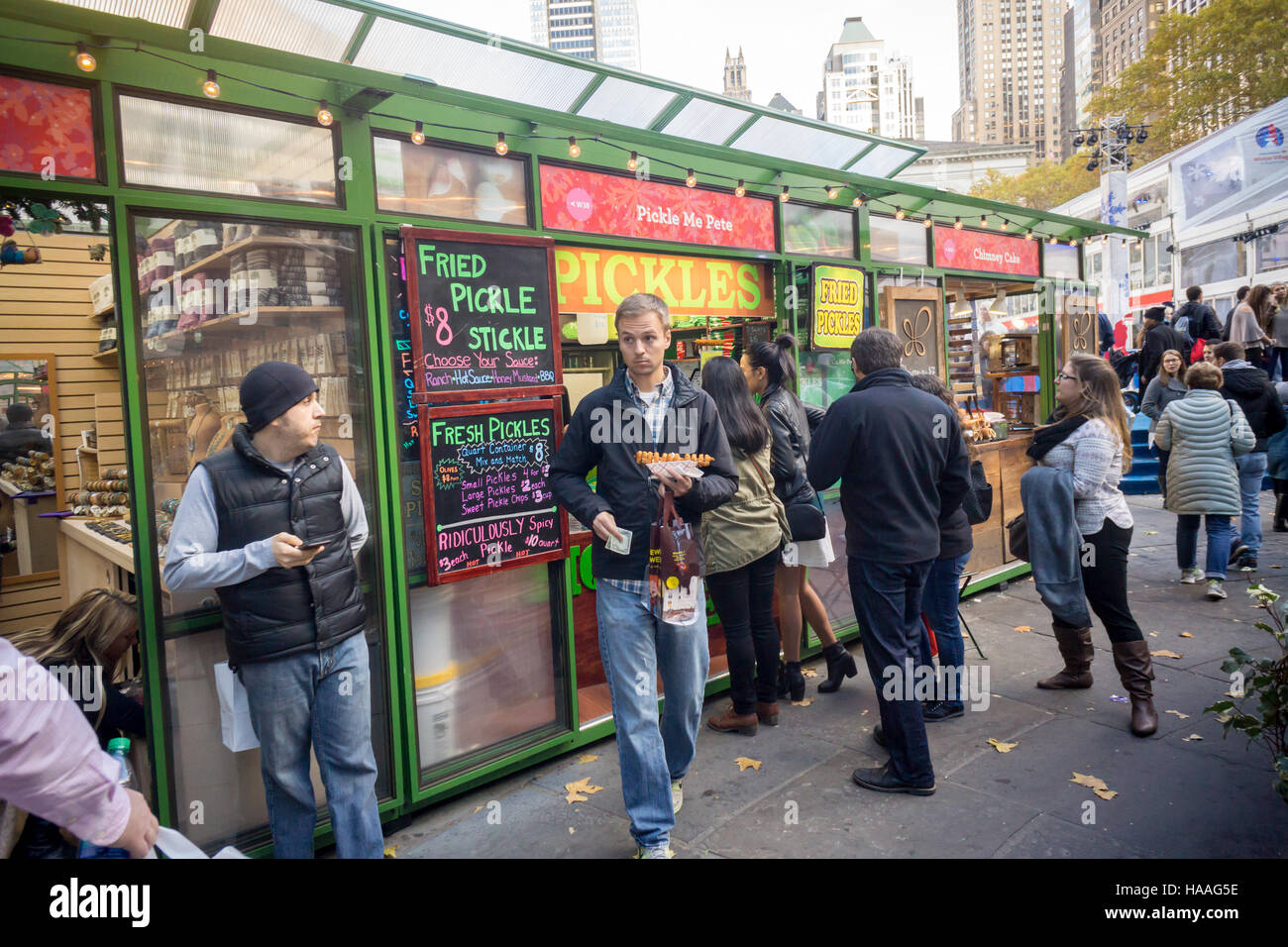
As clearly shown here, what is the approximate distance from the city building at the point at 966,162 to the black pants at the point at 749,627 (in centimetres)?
6699

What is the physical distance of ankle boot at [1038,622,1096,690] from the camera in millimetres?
4812

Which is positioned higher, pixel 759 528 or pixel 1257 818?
pixel 759 528

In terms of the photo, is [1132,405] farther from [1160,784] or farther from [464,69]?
[464,69]

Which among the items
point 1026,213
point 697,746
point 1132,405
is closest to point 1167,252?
point 1132,405

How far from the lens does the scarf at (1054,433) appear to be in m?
4.35

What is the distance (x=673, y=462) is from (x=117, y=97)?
95.9 inches

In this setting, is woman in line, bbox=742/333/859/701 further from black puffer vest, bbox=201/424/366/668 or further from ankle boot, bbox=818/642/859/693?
black puffer vest, bbox=201/424/366/668

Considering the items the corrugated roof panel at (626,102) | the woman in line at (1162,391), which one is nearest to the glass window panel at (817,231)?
the corrugated roof panel at (626,102)

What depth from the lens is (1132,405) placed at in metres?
13.1

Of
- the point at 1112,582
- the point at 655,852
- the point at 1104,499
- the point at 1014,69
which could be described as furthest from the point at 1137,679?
the point at 1014,69

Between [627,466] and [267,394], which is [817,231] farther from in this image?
[267,394]

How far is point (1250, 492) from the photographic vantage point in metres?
7.48

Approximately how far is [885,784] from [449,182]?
3504 millimetres
